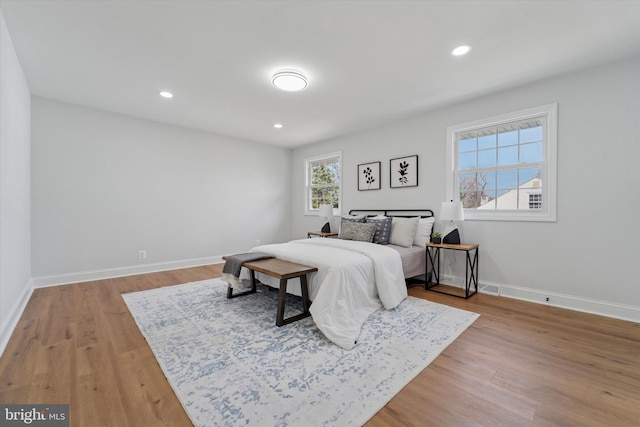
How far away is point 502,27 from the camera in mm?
2191

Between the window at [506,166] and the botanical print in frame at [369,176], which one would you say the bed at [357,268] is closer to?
the window at [506,166]

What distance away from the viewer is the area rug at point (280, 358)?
4.82 feet

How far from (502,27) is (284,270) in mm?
2761

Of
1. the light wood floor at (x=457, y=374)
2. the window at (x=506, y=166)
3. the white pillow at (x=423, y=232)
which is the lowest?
the light wood floor at (x=457, y=374)

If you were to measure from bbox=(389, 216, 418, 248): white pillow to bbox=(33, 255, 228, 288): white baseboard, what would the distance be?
3.40m

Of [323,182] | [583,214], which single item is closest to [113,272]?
[323,182]

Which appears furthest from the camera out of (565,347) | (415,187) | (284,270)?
(415,187)

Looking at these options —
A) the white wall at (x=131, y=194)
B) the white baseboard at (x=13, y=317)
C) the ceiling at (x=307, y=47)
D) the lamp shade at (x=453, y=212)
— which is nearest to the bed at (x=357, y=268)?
the lamp shade at (x=453, y=212)

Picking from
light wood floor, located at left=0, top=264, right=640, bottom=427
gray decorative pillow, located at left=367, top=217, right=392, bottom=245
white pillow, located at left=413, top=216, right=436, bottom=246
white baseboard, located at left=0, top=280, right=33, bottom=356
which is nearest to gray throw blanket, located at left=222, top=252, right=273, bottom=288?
light wood floor, located at left=0, top=264, right=640, bottom=427

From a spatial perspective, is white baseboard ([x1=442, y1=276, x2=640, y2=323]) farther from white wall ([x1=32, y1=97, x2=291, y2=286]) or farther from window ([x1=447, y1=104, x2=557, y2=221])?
white wall ([x1=32, y1=97, x2=291, y2=286])

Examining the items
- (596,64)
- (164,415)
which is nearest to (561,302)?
(596,64)

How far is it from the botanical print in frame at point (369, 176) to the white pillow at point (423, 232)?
1145 mm

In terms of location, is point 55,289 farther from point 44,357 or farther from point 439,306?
point 439,306

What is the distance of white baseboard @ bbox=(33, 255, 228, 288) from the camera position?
3.67 meters
